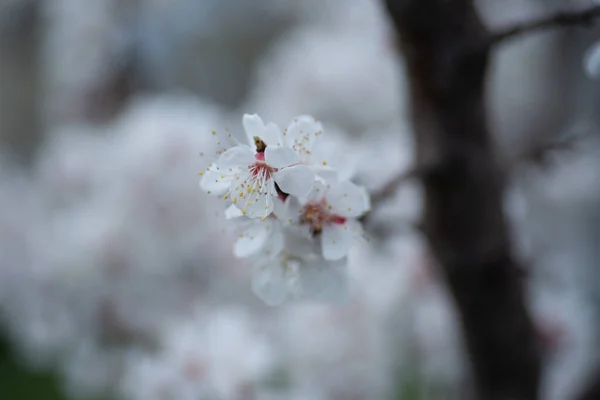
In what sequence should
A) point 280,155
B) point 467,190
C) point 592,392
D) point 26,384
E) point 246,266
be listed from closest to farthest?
point 280,155
point 467,190
point 592,392
point 246,266
point 26,384

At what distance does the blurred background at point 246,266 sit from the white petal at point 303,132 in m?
0.12

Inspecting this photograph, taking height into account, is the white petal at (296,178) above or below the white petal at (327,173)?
below

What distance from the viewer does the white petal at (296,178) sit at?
0.68 ft

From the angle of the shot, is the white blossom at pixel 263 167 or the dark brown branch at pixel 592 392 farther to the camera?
the dark brown branch at pixel 592 392

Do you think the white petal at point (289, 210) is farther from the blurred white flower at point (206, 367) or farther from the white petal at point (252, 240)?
the blurred white flower at point (206, 367)

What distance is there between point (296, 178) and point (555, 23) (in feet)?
0.44

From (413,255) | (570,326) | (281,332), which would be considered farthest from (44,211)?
(570,326)

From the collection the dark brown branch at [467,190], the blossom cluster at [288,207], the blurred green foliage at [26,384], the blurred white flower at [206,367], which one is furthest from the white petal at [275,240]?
the blurred green foliage at [26,384]

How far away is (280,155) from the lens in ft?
0.67

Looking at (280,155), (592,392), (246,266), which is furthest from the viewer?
(246,266)

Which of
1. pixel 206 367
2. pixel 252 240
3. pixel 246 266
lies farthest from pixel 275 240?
pixel 246 266

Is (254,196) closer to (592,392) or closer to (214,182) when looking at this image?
(214,182)

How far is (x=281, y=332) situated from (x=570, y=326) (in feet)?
0.90

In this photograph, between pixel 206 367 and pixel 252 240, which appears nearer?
pixel 252 240
